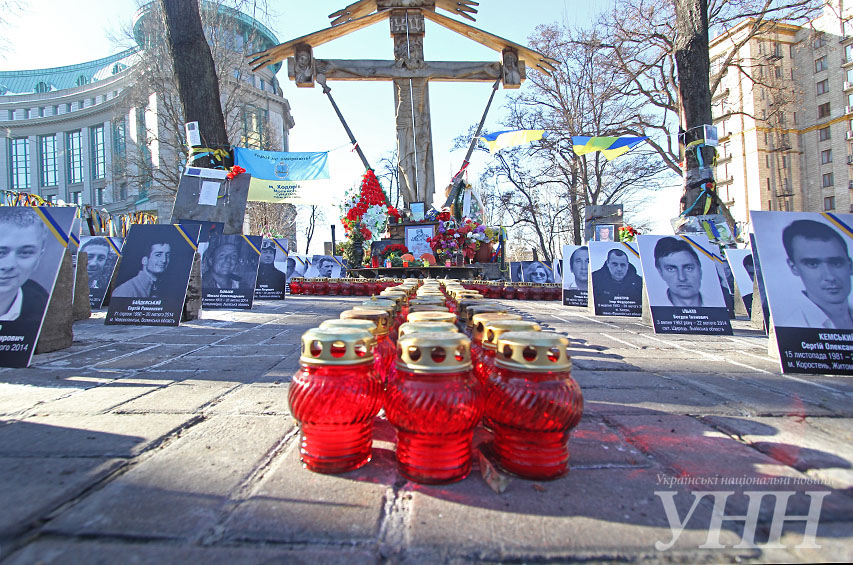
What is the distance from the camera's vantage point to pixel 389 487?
1.20 metres

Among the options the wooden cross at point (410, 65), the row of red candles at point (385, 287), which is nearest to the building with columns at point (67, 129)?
the wooden cross at point (410, 65)

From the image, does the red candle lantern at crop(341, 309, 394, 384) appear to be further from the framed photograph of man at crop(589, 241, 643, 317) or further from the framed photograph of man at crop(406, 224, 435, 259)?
the framed photograph of man at crop(406, 224, 435, 259)

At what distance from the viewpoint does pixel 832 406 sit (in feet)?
6.39

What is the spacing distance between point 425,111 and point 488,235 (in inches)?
157

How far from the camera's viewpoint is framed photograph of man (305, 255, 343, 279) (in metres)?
14.1

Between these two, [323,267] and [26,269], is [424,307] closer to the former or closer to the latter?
[26,269]

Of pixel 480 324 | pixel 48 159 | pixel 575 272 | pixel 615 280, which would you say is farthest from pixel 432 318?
pixel 48 159

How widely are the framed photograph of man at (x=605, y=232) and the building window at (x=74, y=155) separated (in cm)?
6125

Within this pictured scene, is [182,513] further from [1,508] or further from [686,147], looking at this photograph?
[686,147]

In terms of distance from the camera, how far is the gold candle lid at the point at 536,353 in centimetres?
123

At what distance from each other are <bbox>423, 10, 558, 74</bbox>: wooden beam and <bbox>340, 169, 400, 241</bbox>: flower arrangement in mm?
4644

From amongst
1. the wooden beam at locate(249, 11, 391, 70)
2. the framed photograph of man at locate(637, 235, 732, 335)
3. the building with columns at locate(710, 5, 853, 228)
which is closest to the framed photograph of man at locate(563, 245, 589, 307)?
the framed photograph of man at locate(637, 235, 732, 335)

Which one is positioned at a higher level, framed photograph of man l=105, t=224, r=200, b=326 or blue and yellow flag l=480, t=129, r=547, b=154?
blue and yellow flag l=480, t=129, r=547, b=154

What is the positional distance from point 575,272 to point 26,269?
22.3ft
